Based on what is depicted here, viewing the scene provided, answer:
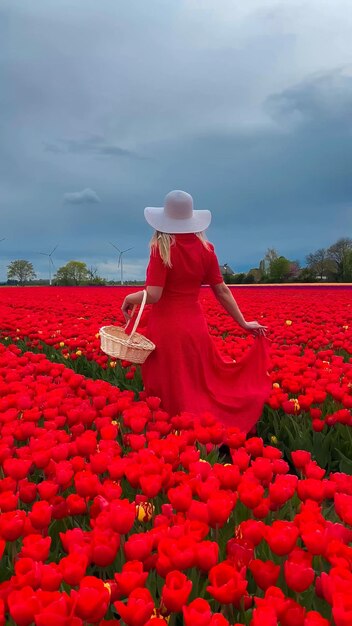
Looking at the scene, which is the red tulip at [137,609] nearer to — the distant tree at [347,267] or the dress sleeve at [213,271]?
the dress sleeve at [213,271]

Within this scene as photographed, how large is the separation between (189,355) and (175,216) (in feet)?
4.15

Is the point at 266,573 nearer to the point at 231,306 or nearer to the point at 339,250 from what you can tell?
the point at 231,306

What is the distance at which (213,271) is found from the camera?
5.50 metres

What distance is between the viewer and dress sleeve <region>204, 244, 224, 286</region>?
5.45m

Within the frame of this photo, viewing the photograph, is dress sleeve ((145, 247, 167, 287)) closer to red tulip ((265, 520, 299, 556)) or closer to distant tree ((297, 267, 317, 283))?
red tulip ((265, 520, 299, 556))

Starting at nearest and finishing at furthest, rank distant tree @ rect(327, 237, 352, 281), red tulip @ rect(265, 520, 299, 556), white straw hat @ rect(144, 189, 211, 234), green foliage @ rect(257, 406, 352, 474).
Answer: red tulip @ rect(265, 520, 299, 556)
green foliage @ rect(257, 406, 352, 474)
white straw hat @ rect(144, 189, 211, 234)
distant tree @ rect(327, 237, 352, 281)

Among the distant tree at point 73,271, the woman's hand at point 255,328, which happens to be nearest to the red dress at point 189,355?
the woman's hand at point 255,328

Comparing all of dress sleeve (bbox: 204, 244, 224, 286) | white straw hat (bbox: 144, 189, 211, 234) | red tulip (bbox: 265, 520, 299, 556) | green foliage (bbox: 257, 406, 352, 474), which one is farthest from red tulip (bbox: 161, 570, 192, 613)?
dress sleeve (bbox: 204, 244, 224, 286)

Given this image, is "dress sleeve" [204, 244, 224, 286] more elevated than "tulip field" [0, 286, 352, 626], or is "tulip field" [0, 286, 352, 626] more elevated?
"dress sleeve" [204, 244, 224, 286]

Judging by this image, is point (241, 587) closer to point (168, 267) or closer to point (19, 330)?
point (168, 267)

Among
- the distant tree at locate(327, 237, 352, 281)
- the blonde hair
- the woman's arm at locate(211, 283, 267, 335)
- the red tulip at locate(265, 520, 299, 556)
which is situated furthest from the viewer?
the distant tree at locate(327, 237, 352, 281)

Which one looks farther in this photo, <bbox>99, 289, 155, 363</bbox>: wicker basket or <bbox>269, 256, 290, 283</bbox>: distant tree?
<bbox>269, 256, 290, 283</bbox>: distant tree

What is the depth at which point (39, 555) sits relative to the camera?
6.57 feet

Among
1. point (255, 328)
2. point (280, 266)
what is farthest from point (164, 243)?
point (280, 266)
